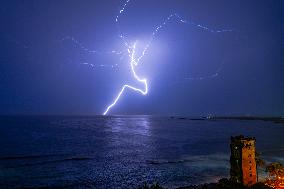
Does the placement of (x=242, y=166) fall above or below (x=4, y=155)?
above

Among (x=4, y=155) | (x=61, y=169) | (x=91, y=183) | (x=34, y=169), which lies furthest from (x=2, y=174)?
(x=4, y=155)

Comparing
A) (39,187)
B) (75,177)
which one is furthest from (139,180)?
(39,187)

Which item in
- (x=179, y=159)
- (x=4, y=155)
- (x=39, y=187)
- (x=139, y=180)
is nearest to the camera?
(x=39, y=187)

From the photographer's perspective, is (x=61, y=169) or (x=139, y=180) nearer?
(x=139, y=180)

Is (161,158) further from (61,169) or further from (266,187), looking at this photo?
(266,187)

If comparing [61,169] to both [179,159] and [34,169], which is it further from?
[179,159]

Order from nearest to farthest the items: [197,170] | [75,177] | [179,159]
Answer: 1. [75,177]
2. [197,170]
3. [179,159]
